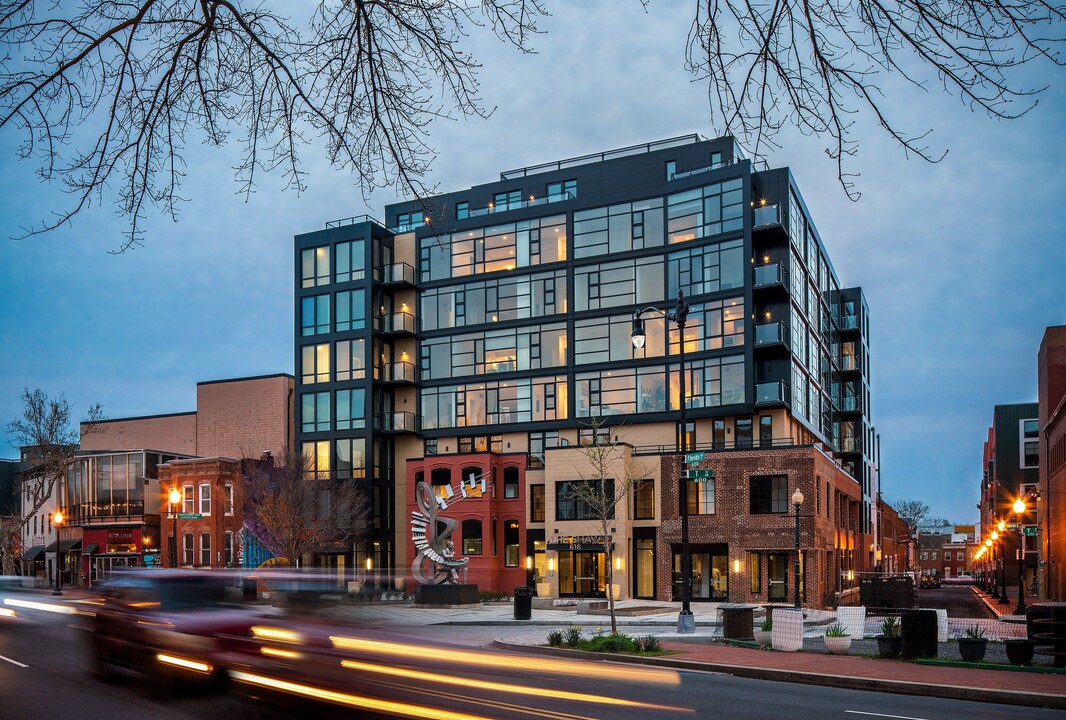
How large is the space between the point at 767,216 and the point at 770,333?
6709mm

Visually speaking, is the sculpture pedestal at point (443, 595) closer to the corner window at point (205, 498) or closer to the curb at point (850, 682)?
the curb at point (850, 682)

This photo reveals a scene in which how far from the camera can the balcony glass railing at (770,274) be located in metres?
53.2

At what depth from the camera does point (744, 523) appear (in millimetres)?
49031

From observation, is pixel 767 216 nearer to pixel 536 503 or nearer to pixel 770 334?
pixel 770 334

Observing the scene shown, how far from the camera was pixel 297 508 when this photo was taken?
54.7 metres

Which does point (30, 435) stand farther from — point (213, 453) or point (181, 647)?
point (181, 647)

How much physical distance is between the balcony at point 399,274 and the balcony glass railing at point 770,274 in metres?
23.5


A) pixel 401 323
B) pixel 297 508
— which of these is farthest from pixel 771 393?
pixel 297 508

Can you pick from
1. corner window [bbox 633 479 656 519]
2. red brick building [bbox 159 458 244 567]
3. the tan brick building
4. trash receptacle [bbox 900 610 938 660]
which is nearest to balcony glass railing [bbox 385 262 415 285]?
the tan brick building

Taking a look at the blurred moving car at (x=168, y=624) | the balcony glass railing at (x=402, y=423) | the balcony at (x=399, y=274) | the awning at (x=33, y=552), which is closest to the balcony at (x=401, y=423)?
the balcony glass railing at (x=402, y=423)

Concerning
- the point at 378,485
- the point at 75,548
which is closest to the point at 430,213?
the point at 378,485

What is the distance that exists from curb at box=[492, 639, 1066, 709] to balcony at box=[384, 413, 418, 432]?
42.0m

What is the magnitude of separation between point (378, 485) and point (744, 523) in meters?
25.5

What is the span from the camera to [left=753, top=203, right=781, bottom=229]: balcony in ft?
176
